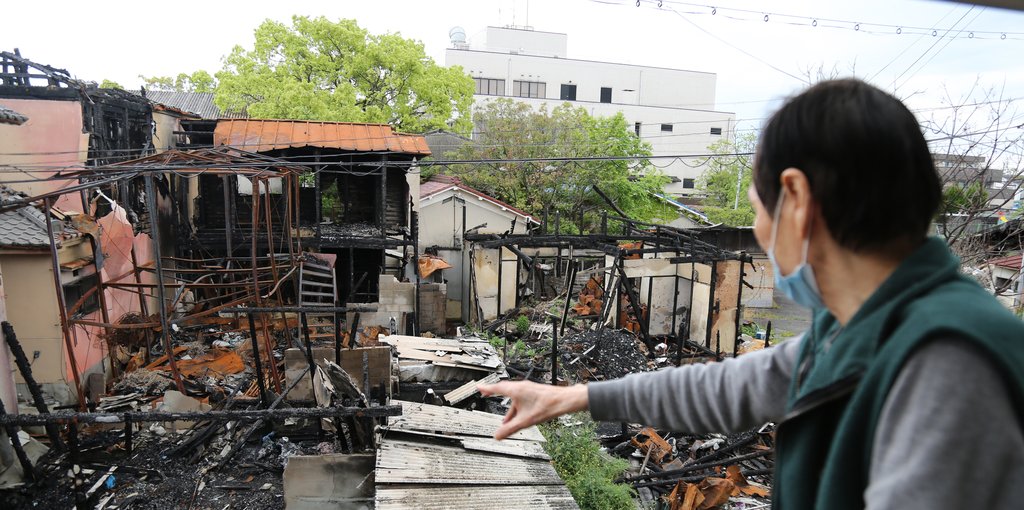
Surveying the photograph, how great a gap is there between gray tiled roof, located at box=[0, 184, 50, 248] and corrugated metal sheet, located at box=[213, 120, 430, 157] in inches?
240

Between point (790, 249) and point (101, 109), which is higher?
point (101, 109)

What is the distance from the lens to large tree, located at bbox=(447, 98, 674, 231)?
2283cm

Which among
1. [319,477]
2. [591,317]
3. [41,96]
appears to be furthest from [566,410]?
[591,317]

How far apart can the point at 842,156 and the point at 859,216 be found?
11cm

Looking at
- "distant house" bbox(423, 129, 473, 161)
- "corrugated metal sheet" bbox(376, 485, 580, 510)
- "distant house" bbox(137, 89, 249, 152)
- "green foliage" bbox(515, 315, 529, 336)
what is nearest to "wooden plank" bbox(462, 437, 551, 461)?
"corrugated metal sheet" bbox(376, 485, 580, 510)

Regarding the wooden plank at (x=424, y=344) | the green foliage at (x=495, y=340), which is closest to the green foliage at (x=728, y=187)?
the green foliage at (x=495, y=340)

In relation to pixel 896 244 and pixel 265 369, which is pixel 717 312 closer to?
pixel 265 369

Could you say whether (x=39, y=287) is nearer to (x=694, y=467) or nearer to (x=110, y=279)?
(x=110, y=279)

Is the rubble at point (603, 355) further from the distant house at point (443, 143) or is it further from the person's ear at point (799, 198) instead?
the distant house at point (443, 143)

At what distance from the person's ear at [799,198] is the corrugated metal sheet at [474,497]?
3731mm

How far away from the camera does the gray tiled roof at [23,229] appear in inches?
345

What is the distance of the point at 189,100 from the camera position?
93.0 ft

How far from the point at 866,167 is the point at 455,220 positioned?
19586mm

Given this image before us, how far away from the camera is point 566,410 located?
1.58 meters
